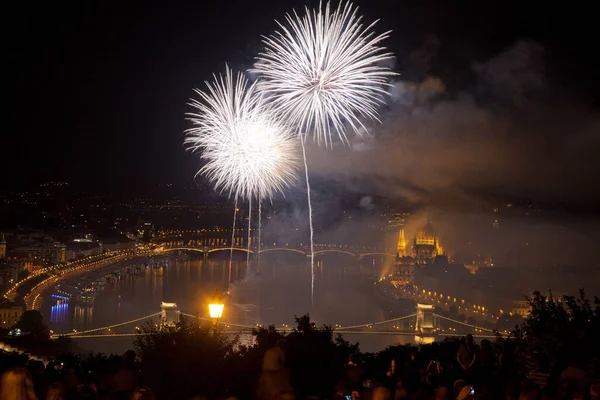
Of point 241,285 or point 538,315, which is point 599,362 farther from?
point 241,285

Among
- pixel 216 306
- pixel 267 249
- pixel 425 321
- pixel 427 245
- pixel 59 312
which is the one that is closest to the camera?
pixel 216 306

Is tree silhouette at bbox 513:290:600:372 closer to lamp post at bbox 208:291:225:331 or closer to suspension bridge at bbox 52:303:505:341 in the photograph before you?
lamp post at bbox 208:291:225:331

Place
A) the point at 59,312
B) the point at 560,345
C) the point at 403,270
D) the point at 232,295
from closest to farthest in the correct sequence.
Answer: the point at 560,345, the point at 59,312, the point at 232,295, the point at 403,270

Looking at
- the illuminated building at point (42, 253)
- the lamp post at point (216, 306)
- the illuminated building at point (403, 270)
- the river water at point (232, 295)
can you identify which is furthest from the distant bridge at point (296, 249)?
the lamp post at point (216, 306)

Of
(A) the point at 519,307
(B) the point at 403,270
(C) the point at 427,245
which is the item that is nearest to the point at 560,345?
(A) the point at 519,307

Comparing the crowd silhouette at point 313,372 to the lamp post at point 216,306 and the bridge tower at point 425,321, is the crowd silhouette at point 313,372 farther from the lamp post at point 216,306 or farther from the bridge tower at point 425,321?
the bridge tower at point 425,321

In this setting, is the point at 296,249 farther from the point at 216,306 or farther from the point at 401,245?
the point at 216,306

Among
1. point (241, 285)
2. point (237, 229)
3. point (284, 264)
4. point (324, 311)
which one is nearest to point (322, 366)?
point (324, 311)

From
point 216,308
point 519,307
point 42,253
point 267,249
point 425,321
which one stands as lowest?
point 425,321
